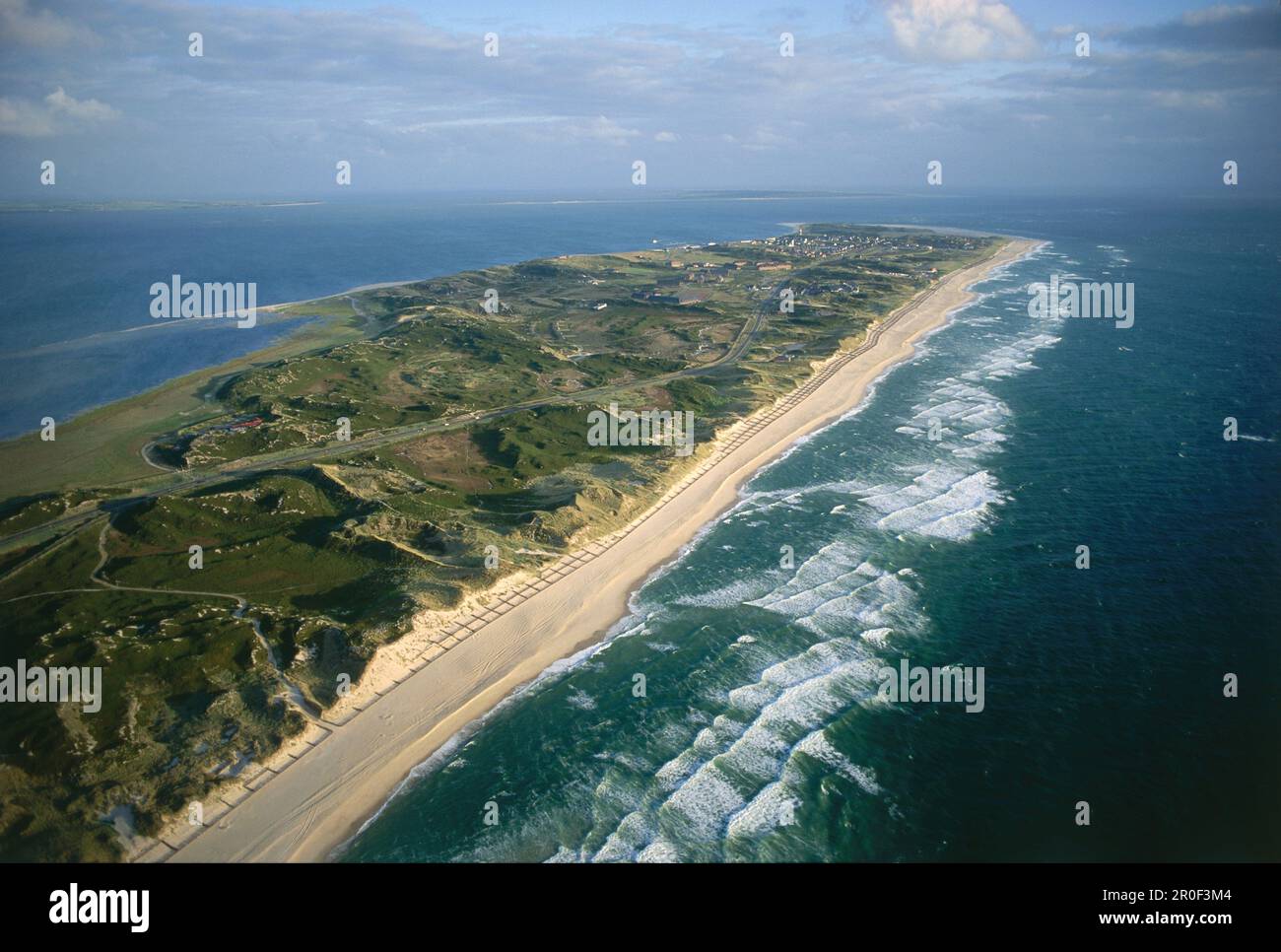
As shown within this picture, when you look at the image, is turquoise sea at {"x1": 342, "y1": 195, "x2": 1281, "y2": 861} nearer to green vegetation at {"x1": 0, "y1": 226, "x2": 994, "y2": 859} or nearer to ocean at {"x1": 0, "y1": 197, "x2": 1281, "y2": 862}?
ocean at {"x1": 0, "y1": 197, "x2": 1281, "y2": 862}

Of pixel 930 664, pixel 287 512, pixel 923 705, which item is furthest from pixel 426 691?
pixel 930 664

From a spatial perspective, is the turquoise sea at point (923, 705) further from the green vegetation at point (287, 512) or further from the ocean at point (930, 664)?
the green vegetation at point (287, 512)

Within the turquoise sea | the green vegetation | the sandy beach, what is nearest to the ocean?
the turquoise sea

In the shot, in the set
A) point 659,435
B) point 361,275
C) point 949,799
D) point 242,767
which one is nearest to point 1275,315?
point 659,435

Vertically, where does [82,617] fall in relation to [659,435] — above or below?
below

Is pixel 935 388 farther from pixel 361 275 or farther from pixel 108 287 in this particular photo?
pixel 108 287

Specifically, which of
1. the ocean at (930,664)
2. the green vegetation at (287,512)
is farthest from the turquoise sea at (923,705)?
the green vegetation at (287,512)

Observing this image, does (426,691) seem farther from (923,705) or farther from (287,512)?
(923,705)
